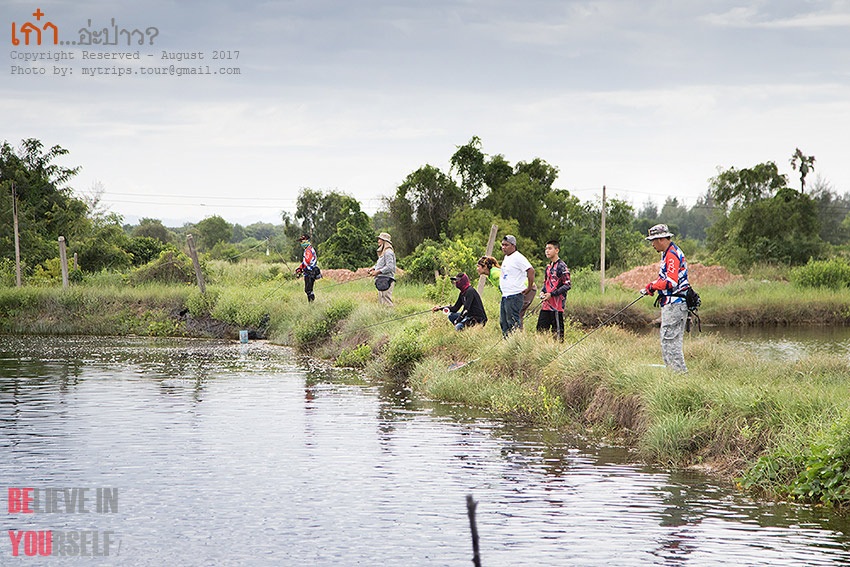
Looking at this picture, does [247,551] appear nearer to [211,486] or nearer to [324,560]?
[324,560]

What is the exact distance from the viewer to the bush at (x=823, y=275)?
115ft

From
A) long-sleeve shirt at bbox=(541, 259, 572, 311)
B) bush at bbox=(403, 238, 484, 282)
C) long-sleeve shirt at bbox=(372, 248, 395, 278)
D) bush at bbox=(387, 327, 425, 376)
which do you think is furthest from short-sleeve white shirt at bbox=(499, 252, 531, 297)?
bush at bbox=(403, 238, 484, 282)

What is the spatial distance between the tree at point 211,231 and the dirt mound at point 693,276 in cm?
4594

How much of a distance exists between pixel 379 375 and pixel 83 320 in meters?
12.8

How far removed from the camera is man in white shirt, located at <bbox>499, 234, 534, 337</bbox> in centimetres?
1413

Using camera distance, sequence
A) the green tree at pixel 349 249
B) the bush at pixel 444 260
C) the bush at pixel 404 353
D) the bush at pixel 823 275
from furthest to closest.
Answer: the green tree at pixel 349 249, the bush at pixel 823 275, the bush at pixel 444 260, the bush at pixel 404 353

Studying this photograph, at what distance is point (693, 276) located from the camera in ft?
125

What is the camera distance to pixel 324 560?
6.90m

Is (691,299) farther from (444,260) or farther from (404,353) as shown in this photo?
(444,260)

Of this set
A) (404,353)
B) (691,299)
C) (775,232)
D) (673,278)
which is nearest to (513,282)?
(404,353)

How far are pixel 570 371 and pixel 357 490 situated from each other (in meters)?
4.32

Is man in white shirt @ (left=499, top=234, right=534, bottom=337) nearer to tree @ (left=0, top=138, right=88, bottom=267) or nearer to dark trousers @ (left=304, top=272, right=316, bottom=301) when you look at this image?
dark trousers @ (left=304, top=272, right=316, bottom=301)

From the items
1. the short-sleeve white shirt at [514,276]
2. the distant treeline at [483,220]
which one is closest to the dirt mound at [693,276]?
the distant treeline at [483,220]

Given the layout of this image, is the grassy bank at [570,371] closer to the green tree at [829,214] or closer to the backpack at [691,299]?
the backpack at [691,299]
